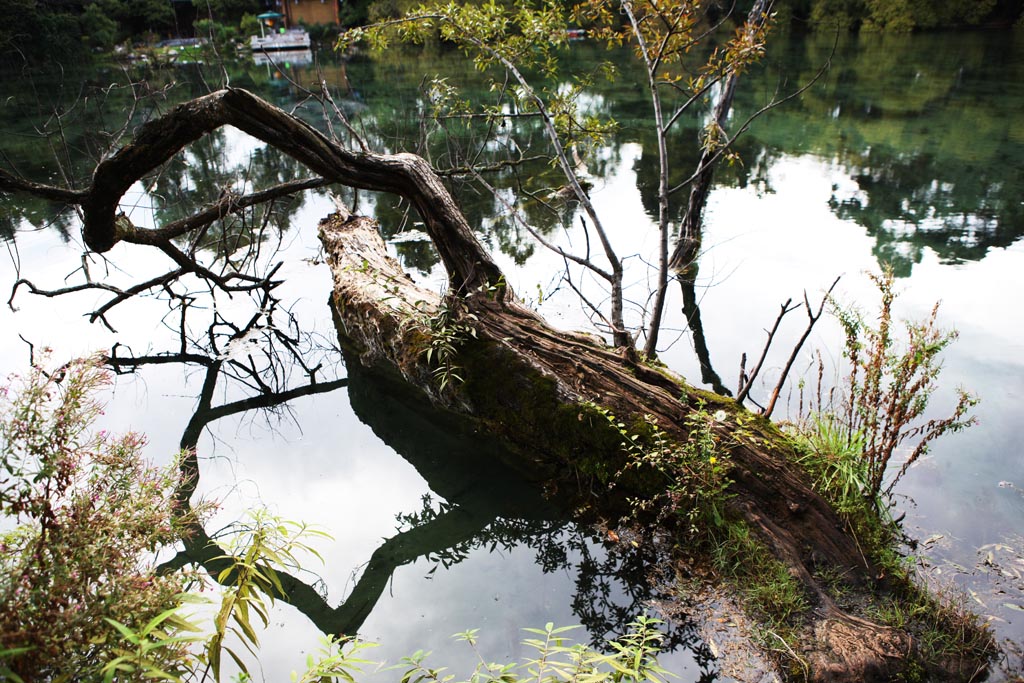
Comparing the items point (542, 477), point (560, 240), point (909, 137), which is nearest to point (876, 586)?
point (542, 477)

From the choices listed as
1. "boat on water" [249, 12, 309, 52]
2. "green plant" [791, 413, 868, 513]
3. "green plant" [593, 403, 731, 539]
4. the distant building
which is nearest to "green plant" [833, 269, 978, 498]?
"green plant" [791, 413, 868, 513]

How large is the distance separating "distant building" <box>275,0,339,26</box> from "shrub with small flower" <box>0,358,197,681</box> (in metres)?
37.7

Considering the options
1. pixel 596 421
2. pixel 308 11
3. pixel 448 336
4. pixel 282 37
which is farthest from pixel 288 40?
pixel 596 421

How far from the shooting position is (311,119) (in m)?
14.8

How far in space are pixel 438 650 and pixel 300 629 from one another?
0.66m

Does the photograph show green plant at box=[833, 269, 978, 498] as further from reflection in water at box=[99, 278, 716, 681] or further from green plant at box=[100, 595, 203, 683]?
green plant at box=[100, 595, 203, 683]

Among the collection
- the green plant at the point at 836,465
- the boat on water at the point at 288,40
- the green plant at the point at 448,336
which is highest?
the boat on water at the point at 288,40

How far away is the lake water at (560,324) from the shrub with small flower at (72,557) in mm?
1186

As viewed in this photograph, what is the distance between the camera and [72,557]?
180 centimetres

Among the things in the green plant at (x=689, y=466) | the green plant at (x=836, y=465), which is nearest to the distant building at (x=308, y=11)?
the green plant at (x=689, y=466)

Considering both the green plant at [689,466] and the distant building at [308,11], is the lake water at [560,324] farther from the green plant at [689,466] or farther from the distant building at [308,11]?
the distant building at [308,11]

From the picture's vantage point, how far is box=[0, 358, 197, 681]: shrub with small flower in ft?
5.46

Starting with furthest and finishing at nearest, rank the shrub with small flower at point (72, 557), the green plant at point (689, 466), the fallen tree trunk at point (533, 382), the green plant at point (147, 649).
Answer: the green plant at point (689, 466), the fallen tree trunk at point (533, 382), the shrub with small flower at point (72, 557), the green plant at point (147, 649)

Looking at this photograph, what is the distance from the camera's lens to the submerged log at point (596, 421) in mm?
2828
